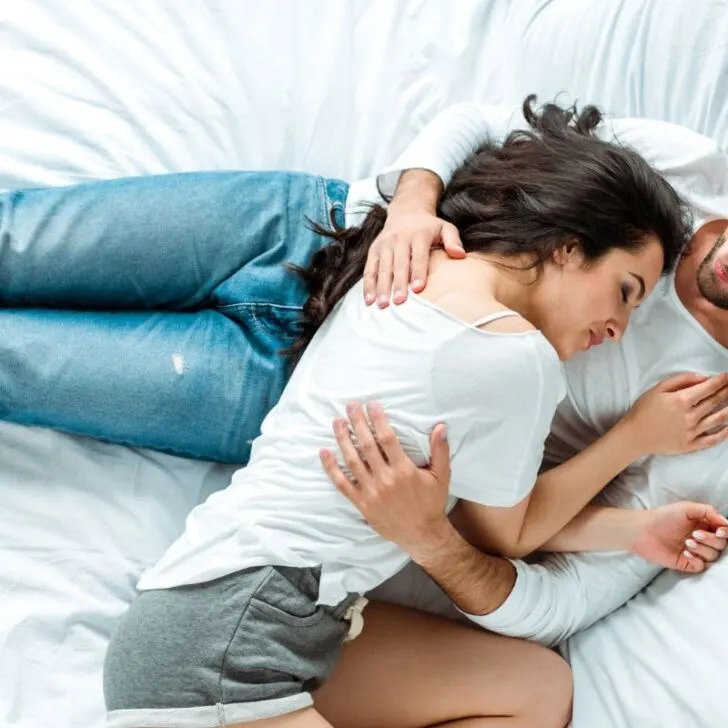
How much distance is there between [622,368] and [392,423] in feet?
1.31

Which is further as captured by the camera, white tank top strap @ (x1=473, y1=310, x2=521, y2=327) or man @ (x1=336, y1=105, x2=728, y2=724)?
man @ (x1=336, y1=105, x2=728, y2=724)

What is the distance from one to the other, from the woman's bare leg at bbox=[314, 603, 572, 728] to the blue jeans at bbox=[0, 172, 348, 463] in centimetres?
36

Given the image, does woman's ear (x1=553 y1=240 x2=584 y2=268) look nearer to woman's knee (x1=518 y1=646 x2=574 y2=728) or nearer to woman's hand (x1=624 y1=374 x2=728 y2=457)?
woman's hand (x1=624 y1=374 x2=728 y2=457)

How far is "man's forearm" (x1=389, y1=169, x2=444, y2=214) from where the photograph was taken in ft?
3.76

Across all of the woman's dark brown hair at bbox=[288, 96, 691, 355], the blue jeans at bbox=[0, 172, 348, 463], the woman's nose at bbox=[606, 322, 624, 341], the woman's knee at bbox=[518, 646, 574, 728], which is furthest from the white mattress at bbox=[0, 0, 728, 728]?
the woman's nose at bbox=[606, 322, 624, 341]

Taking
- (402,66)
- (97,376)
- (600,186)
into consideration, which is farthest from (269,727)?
(402,66)

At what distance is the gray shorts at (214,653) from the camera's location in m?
0.99

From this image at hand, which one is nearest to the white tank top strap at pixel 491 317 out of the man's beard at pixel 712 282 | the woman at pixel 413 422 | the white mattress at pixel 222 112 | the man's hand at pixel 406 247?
the woman at pixel 413 422

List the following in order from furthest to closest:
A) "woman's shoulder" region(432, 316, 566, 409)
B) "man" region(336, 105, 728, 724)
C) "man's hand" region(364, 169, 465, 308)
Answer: "man" region(336, 105, 728, 724) < "man's hand" region(364, 169, 465, 308) < "woman's shoulder" region(432, 316, 566, 409)

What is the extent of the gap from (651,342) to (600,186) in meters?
0.27

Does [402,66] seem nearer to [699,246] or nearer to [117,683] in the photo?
[699,246]

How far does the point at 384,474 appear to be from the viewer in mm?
1003

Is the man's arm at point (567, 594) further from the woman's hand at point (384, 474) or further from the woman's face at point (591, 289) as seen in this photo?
the woman's face at point (591, 289)

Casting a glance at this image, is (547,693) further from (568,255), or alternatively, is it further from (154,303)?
(154,303)
